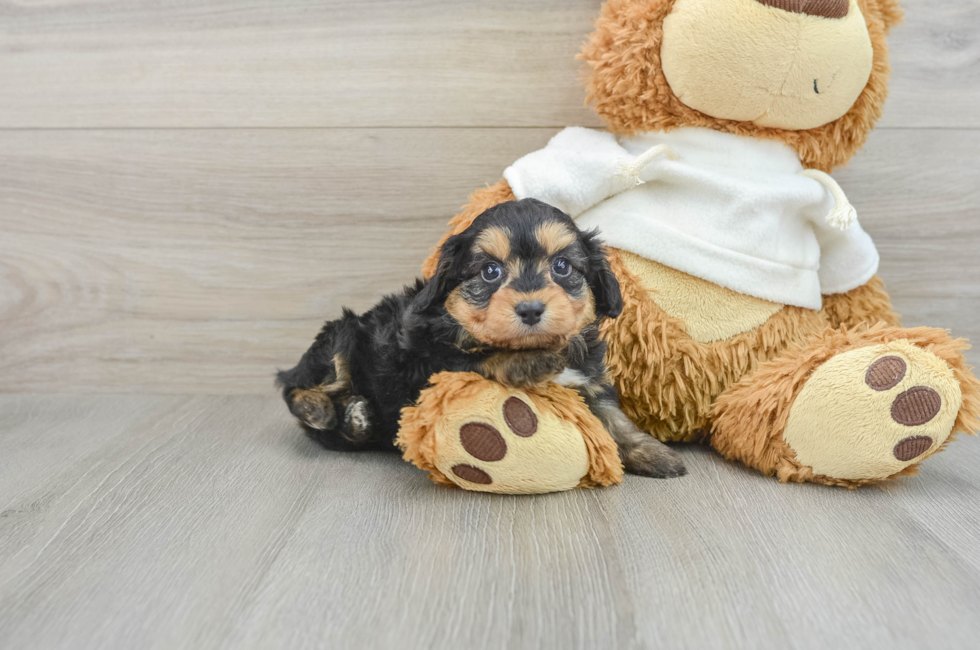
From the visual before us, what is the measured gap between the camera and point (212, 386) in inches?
91.1

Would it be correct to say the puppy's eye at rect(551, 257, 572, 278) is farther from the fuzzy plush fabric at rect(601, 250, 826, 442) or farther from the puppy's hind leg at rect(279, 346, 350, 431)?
the puppy's hind leg at rect(279, 346, 350, 431)

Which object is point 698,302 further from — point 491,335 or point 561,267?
point 491,335

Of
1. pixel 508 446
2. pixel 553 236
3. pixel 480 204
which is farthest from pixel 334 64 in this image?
pixel 508 446

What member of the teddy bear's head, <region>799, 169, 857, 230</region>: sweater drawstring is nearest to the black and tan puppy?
the teddy bear's head

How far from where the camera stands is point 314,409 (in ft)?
5.57

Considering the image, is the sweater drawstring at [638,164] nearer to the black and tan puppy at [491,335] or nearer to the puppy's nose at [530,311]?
the black and tan puppy at [491,335]

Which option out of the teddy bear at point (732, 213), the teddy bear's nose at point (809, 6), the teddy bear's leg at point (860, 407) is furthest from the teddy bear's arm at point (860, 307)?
the teddy bear's nose at point (809, 6)

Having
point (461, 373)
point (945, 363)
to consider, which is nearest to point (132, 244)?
point (461, 373)

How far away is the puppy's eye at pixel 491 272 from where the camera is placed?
136cm

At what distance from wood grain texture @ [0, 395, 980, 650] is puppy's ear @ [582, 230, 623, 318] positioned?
1.25ft

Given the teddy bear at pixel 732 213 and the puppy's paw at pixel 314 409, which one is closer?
the teddy bear at pixel 732 213

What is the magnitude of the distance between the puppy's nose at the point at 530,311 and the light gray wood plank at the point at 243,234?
935mm

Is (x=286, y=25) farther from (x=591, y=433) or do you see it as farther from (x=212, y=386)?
(x=591, y=433)

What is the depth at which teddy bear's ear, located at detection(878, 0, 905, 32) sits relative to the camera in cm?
172
